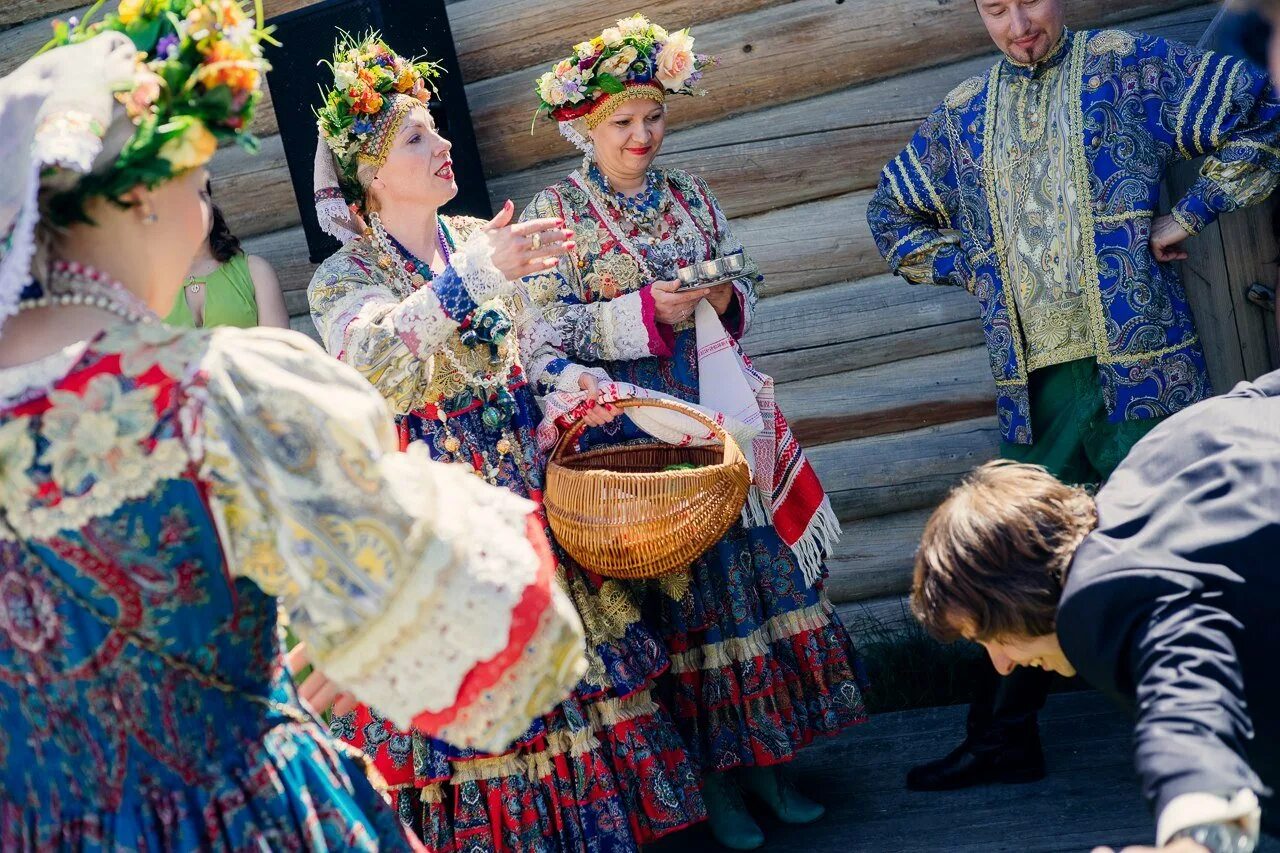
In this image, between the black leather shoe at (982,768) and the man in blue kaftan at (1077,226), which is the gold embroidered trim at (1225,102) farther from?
the black leather shoe at (982,768)

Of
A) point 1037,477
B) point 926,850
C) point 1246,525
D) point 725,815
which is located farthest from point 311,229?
point 1246,525

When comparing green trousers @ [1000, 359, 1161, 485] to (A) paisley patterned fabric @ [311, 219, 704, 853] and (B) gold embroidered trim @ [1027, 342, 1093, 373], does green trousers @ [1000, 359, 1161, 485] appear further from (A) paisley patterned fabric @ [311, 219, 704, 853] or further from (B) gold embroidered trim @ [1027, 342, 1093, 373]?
(A) paisley patterned fabric @ [311, 219, 704, 853]

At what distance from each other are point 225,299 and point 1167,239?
9.44 feet

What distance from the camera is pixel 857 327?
4723 mm

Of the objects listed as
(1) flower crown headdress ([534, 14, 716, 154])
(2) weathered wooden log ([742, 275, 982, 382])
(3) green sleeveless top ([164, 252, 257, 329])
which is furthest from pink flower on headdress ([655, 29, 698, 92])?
(3) green sleeveless top ([164, 252, 257, 329])

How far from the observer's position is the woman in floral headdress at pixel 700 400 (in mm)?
3678

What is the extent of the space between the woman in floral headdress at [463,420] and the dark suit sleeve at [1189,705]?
1.69m

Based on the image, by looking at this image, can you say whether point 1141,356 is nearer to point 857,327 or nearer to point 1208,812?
point 857,327

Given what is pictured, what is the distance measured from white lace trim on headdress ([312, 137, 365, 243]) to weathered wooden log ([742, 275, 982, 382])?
1665 millimetres

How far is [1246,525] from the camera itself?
6.38 ft

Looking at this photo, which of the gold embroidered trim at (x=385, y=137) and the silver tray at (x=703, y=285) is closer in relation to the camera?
the gold embroidered trim at (x=385, y=137)

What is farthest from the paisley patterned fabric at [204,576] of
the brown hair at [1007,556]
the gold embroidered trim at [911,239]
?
the gold embroidered trim at [911,239]

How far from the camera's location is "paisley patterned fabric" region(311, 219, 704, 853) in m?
3.31

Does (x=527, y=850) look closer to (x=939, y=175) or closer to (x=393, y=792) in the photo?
(x=393, y=792)
